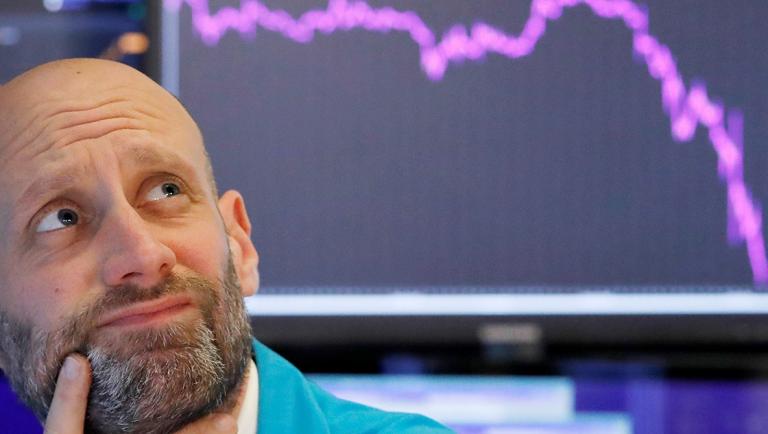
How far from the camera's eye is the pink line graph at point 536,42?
138cm

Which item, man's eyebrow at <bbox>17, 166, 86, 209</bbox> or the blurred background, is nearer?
man's eyebrow at <bbox>17, 166, 86, 209</bbox>

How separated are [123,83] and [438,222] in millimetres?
523

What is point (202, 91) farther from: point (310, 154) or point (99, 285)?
point (99, 285)

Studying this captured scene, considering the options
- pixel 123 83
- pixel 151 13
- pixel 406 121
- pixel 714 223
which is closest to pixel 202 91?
pixel 151 13

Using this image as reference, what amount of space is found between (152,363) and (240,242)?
0.26 m

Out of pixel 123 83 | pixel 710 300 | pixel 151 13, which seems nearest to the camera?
pixel 123 83

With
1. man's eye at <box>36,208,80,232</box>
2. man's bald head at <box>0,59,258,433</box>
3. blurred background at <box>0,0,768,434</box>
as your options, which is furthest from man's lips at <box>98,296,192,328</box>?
blurred background at <box>0,0,768,434</box>

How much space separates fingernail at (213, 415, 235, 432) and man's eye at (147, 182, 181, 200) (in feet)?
0.67

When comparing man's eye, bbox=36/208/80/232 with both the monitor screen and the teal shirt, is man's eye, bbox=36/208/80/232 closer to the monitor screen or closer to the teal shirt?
the teal shirt

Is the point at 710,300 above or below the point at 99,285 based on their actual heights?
below

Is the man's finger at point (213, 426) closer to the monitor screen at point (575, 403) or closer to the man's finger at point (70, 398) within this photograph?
the man's finger at point (70, 398)

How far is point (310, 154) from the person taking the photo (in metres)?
1.45

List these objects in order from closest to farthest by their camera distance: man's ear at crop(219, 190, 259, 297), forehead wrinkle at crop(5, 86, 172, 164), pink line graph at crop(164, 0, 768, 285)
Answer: forehead wrinkle at crop(5, 86, 172, 164), man's ear at crop(219, 190, 259, 297), pink line graph at crop(164, 0, 768, 285)

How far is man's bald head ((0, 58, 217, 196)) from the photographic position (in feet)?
3.26
